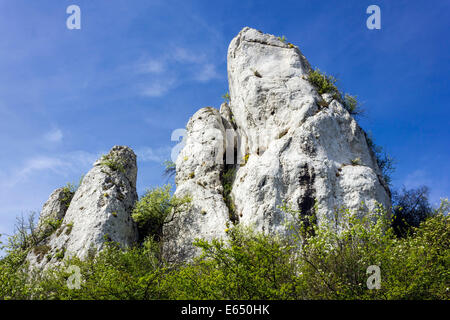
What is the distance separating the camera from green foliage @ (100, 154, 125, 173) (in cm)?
2980

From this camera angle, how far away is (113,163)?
29.9m

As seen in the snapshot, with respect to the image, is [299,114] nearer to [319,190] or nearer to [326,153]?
[326,153]

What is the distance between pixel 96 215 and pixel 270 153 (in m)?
13.6

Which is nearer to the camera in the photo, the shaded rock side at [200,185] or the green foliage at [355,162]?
the shaded rock side at [200,185]

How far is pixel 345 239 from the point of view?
1470 centimetres

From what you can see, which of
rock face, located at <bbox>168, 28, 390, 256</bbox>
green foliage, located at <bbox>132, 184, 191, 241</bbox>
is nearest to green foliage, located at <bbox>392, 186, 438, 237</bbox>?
rock face, located at <bbox>168, 28, 390, 256</bbox>

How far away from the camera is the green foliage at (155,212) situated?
27.0 metres

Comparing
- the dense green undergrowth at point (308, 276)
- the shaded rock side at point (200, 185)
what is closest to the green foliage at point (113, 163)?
the shaded rock side at point (200, 185)

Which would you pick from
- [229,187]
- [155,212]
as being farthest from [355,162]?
[155,212]

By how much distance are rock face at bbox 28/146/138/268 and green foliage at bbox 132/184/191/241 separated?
0.85m

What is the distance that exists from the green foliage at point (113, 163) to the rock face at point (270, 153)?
5.20 m

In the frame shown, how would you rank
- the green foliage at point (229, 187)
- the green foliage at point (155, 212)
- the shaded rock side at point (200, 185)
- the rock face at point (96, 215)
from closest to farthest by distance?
the rock face at point (96, 215)
the shaded rock side at point (200, 185)
the green foliage at point (229, 187)
the green foliage at point (155, 212)

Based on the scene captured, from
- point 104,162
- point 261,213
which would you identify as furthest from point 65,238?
point 261,213

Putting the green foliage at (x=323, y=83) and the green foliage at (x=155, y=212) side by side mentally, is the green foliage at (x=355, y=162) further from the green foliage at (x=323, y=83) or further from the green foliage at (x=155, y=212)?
the green foliage at (x=155, y=212)
